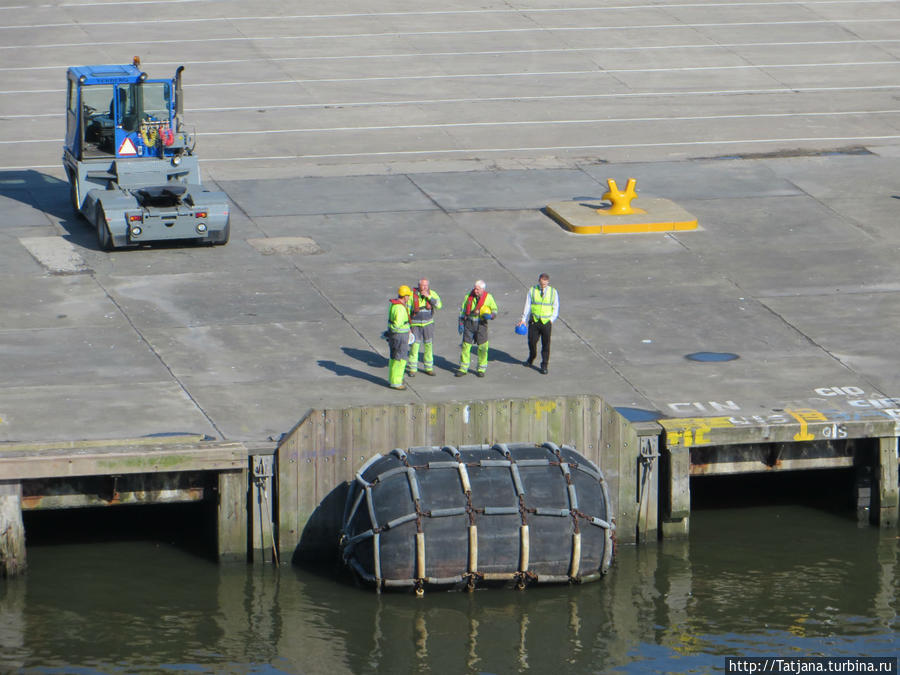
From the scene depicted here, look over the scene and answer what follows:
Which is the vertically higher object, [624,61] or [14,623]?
[624,61]

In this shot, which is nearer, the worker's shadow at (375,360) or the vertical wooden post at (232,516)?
the vertical wooden post at (232,516)

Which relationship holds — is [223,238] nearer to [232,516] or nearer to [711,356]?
[711,356]

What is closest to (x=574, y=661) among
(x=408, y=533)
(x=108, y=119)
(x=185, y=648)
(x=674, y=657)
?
(x=674, y=657)

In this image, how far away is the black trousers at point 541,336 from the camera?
82.1ft

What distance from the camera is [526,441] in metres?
21.8

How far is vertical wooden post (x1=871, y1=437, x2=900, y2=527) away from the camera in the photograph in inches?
904

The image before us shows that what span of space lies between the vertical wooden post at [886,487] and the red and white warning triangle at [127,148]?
16.1 metres

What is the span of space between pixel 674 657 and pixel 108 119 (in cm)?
1827

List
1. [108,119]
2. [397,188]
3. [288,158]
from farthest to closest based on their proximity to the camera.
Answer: [288,158], [397,188], [108,119]

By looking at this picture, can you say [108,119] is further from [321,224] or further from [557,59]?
[557,59]

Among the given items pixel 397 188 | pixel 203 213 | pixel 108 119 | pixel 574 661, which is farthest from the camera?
pixel 397 188

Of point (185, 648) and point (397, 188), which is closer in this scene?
point (185, 648)

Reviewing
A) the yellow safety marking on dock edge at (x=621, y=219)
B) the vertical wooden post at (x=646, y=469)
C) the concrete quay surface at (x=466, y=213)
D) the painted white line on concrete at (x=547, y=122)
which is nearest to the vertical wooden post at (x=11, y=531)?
the concrete quay surface at (x=466, y=213)

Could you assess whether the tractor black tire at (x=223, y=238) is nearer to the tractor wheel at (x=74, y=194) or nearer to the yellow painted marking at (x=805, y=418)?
the tractor wheel at (x=74, y=194)
